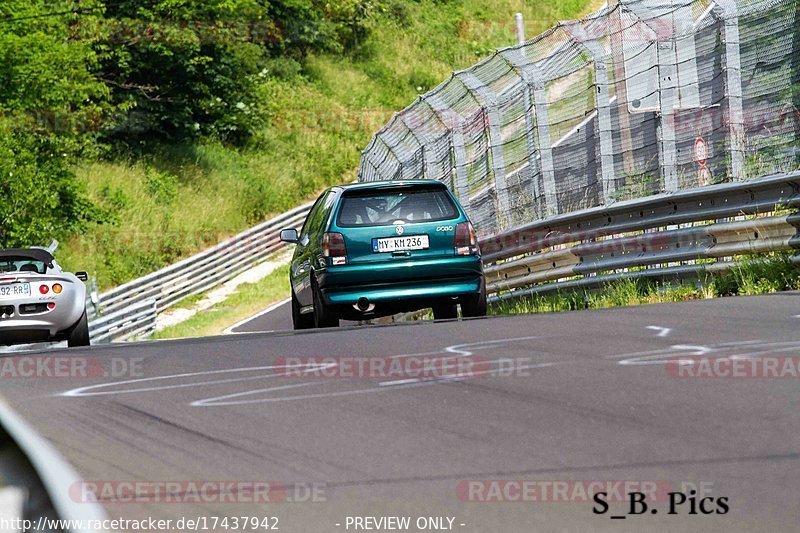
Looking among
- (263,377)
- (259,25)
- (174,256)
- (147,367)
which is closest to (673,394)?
(263,377)

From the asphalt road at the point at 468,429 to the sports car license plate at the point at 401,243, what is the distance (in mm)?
3073

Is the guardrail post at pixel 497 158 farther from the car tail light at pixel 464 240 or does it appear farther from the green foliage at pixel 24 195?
the green foliage at pixel 24 195

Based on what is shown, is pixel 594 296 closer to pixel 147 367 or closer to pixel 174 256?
pixel 147 367

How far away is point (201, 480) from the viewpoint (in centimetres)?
517

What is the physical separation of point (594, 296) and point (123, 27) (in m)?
37.0

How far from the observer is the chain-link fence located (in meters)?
14.2

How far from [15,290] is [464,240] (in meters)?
5.19

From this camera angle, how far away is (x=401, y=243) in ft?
43.7

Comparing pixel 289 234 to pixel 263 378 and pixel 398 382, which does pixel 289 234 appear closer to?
pixel 263 378

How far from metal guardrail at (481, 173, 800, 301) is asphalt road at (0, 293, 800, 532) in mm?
2670

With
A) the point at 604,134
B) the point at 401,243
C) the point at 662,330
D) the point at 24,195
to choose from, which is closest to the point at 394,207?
the point at 401,243

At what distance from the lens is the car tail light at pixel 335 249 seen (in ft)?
43.9

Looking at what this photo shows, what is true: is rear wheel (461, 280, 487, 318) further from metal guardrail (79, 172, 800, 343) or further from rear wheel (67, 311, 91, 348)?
rear wheel (67, 311, 91, 348)

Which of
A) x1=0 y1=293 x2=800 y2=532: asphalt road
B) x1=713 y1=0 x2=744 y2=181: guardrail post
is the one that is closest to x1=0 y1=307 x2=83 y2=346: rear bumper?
x1=0 y1=293 x2=800 y2=532: asphalt road
